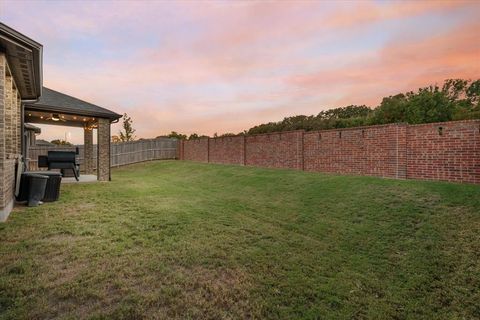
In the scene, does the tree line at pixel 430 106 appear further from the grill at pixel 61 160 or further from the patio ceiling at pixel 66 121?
the grill at pixel 61 160

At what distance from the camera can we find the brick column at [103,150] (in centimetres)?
1162

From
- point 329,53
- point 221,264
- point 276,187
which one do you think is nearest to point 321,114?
point 329,53

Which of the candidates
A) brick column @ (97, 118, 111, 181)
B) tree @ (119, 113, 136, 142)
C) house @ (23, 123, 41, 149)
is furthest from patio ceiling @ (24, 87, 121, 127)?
tree @ (119, 113, 136, 142)

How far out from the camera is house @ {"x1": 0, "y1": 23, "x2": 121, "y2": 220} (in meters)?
4.84

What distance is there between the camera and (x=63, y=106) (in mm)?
10453

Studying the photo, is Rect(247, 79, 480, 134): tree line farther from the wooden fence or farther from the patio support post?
the patio support post

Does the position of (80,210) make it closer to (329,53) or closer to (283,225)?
(283,225)

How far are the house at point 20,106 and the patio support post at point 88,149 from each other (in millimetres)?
1117

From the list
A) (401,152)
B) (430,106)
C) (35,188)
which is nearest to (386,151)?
(401,152)

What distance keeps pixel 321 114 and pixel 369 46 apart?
3187 centimetres

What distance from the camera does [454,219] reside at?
5.01 meters

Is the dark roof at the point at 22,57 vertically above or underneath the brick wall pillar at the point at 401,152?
above

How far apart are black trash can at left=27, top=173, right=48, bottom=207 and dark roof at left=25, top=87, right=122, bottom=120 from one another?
4.40 metres

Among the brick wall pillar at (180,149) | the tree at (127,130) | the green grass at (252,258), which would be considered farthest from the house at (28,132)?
the tree at (127,130)
